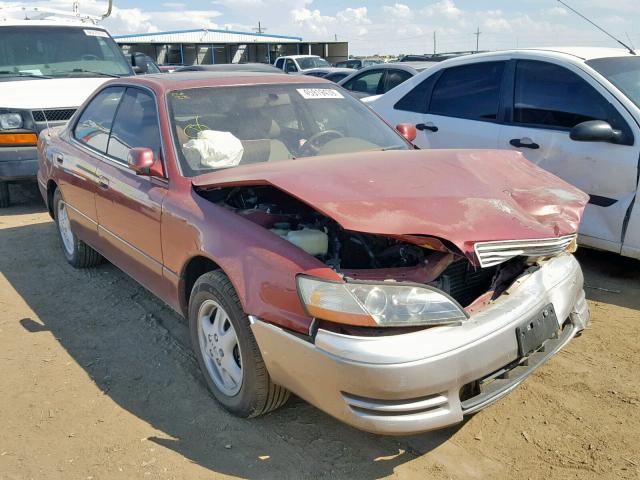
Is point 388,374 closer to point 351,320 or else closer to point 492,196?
point 351,320

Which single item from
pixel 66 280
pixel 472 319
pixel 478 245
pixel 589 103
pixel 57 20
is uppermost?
pixel 57 20

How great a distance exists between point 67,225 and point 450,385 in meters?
3.99

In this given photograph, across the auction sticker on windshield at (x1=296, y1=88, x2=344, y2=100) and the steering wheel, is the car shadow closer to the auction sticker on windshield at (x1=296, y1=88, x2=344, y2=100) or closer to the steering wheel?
the steering wheel

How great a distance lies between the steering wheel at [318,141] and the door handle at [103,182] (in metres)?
1.37

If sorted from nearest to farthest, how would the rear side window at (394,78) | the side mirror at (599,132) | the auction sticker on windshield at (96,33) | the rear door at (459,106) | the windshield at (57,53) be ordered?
the side mirror at (599,132)
the rear door at (459,106)
the windshield at (57,53)
the auction sticker on windshield at (96,33)
the rear side window at (394,78)

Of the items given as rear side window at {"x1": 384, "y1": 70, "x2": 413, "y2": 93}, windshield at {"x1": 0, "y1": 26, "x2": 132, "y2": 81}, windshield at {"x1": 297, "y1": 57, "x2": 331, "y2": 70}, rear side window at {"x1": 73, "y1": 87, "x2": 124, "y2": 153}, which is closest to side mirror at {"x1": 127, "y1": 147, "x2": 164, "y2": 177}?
rear side window at {"x1": 73, "y1": 87, "x2": 124, "y2": 153}

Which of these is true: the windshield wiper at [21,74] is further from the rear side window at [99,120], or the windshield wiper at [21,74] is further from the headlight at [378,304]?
the headlight at [378,304]

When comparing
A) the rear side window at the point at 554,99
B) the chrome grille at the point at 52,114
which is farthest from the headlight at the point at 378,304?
the chrome grille at the point at 52,114

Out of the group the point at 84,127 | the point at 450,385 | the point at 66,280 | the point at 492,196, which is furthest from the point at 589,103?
the point at 66,280

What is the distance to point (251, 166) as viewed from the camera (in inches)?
133

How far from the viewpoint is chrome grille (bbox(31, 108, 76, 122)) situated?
689 centimetres

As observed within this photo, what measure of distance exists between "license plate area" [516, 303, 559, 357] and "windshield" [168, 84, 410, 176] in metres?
1.66

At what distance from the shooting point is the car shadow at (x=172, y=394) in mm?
2689

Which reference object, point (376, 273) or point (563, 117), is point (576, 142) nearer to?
point (563, 117)
